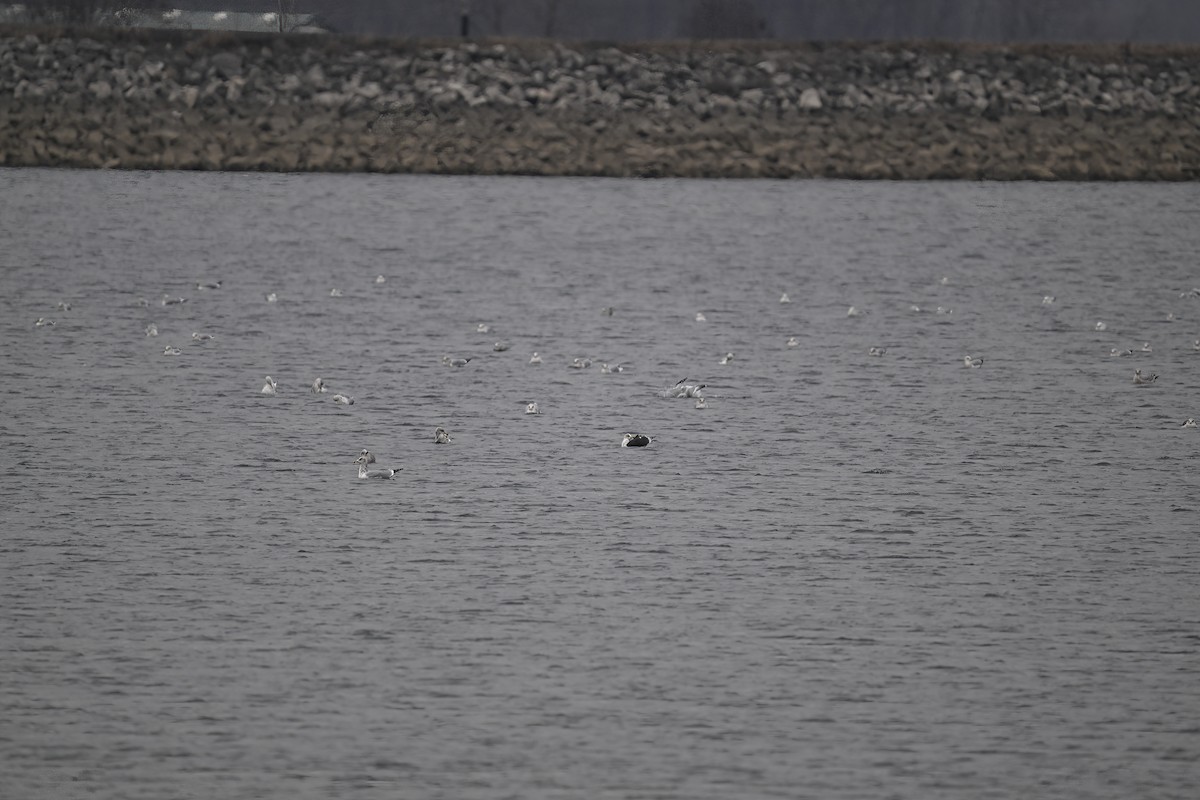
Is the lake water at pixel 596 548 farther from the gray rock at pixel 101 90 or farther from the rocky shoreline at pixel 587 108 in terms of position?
the gray rock at pixel 101 90

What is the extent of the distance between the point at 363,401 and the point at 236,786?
6531mm

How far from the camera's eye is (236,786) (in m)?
4.83

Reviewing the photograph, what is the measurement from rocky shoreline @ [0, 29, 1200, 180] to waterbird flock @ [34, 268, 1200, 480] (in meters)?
23.4

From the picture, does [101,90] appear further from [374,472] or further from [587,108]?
[374,472]

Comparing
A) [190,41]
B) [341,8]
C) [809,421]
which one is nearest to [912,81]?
[190,41]

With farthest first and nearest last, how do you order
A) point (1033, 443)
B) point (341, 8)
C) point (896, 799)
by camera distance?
point (341, 8)
point (1033, 443)
point (896, 799)

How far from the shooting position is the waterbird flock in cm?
998

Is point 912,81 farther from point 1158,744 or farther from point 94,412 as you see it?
point 1158,744

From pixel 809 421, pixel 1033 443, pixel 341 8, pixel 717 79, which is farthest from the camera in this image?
pixel 341 8

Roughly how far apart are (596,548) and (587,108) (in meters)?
35.2

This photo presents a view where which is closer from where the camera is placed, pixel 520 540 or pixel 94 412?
pixel 520 540

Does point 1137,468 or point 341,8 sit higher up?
point 341,8

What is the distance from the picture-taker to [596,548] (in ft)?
24.9

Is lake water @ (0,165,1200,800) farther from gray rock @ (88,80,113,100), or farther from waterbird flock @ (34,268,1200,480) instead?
gray rock @ (88,80,113,100)
